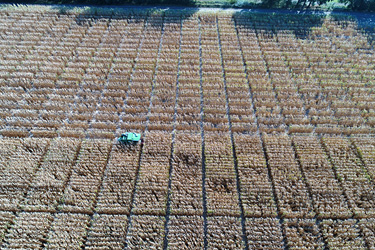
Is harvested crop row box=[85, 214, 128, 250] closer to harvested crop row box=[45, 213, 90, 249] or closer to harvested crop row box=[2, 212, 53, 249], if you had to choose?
harvested crop row box=[45, 213, 90, 249]

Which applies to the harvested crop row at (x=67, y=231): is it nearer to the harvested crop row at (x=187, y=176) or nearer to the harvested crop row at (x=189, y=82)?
the harvested crop row at (x=187, y=176)

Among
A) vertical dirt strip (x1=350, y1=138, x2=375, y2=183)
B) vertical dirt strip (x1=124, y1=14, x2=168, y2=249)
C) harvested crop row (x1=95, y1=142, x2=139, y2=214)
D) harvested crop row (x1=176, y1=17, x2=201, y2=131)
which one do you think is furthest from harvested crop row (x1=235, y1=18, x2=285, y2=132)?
harvested crop row (x1=95, y1=142, x2=139, y2=214)

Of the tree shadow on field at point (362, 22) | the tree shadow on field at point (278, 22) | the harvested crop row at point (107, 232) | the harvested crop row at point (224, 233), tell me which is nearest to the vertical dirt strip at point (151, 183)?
the harvested crop row at point (107, 232)

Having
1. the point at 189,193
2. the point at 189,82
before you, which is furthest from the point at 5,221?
the point at 189,82

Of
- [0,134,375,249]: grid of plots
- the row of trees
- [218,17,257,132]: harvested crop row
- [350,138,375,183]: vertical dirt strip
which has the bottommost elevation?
[0,134,375,249]: grid of plots

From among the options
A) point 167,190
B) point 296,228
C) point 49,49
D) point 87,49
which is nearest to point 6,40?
point 49,49

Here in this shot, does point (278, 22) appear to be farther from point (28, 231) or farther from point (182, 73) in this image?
point (28, 231)

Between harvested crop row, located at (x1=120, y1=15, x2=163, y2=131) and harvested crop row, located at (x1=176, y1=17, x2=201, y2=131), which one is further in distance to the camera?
harvested crop row, located at (x1=176, y1=17, x2=201, y2=131)
